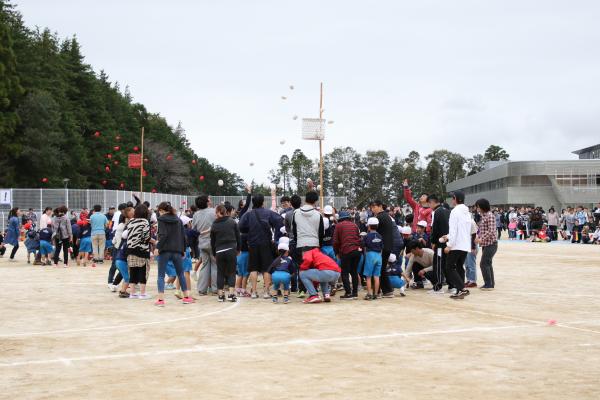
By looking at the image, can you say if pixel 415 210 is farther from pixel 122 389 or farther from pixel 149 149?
pixel 149 149

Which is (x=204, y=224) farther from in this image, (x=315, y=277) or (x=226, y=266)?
(x=315, y=277)

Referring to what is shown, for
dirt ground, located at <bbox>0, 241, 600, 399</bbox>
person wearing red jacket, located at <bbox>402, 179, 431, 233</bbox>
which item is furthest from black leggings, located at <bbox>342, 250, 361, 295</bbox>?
person wearing red jacket, located at <bbox>402, 179, 431, 233</bbox>

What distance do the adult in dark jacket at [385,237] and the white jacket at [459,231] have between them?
114 centimetres

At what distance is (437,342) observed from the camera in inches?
324

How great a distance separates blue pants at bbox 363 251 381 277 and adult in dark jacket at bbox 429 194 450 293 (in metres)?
1.66

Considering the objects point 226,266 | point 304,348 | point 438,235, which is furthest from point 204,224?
point 304,348

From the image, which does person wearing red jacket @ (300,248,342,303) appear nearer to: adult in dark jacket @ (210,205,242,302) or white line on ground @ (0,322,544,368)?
adult in dark jacket @ (210,205,242,302)

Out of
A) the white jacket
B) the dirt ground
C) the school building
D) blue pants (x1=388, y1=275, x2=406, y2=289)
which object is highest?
the school building

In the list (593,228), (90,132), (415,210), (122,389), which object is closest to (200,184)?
(90,132)

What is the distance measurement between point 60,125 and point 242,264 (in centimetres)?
5866

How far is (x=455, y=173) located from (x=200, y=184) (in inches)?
2023

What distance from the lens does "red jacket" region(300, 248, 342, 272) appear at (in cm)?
1220

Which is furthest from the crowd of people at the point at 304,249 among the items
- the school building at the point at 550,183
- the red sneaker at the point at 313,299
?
the school building at the point at 550,183

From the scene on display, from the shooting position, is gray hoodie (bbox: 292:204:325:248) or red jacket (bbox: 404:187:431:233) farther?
red jacket (bbox: 404:187:431:233)
